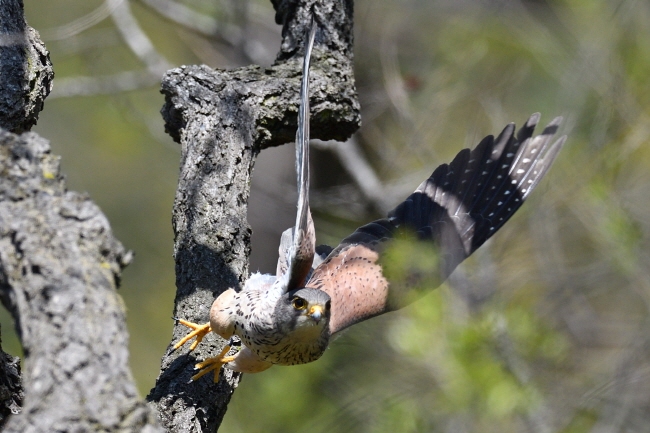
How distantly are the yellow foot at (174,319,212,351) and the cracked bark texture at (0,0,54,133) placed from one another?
101 centimetres

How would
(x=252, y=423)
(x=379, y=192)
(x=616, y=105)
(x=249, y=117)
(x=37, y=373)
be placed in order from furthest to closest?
(x=379, y=192) → (x=616, y=105) → (x=252, y=423) → (x=249, y=117) → (x=37, y=373)

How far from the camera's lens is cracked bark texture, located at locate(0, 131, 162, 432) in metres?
1.52

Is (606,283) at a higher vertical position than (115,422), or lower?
higher

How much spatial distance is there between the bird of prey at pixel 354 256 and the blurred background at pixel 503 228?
1283 mm

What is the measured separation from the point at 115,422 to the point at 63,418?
0.36ft

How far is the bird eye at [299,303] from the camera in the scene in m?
3.01

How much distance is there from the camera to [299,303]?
9.92 ft

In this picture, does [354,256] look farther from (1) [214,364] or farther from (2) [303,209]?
(1) [214,364]

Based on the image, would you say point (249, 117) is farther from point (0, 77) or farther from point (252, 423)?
point (252, 423)

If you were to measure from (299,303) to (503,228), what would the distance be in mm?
3833

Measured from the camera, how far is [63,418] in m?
1.51

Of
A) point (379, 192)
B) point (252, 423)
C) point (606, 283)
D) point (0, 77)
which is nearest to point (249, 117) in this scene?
point (0, 77)

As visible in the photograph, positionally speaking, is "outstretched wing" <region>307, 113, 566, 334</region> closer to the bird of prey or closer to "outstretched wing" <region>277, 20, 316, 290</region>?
the bird of prey

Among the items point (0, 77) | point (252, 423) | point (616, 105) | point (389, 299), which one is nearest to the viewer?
point (0, 77)
